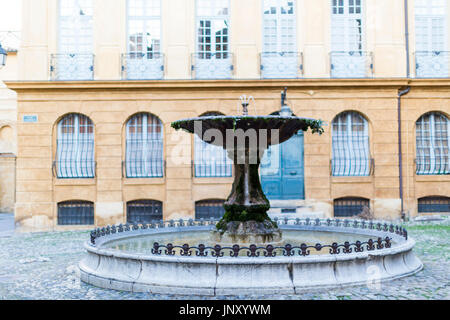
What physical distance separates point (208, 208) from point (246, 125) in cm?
956

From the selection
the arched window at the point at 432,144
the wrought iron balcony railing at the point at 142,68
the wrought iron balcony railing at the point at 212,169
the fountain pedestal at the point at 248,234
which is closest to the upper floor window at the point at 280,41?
the wrought iron balcony railing at the point at 212,169

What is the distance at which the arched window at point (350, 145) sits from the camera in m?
17.5

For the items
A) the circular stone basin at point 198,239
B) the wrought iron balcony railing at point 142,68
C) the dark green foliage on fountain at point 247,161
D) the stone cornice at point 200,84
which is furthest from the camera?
the wrought iron balcony railing at point 142,68

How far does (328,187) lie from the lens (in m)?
17.2

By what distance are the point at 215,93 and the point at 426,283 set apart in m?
11.6

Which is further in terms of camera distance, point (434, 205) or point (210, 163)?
point (434, 205)

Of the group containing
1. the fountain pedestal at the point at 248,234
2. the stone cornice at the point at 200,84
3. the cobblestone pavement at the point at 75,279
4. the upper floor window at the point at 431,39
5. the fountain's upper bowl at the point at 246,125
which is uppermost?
the upper floor window at the point at 431,39

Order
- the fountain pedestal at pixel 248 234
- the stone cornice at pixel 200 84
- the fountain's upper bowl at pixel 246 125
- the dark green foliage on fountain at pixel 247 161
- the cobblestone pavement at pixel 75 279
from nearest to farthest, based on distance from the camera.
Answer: the cobblestone pavement at pixel 75 279 → the fountain's upper bowl at pixel 246 125 → the dark green foliage on fountain at pixel 247 161 → the fountain pedestal at pixel 248 234 → the stone cornice at pixel 200 84

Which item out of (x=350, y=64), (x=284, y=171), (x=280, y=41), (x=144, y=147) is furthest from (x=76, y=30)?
(x=350, y=64)

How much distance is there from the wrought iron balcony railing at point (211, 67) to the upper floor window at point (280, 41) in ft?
4.08

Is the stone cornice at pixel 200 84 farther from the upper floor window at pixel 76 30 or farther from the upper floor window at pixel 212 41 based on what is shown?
the upper floor window at pixel 76 30

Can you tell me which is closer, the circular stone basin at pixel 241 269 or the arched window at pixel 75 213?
the circular stone basin at pixel 241 269

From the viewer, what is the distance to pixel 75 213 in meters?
17.1

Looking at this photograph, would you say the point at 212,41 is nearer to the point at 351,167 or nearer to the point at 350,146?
the point at 350,146
